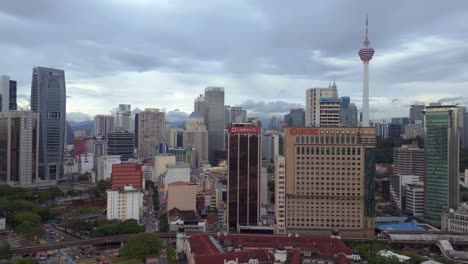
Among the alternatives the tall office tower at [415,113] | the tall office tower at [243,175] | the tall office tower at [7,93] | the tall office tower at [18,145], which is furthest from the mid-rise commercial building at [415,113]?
the tall office tower at [7,93]

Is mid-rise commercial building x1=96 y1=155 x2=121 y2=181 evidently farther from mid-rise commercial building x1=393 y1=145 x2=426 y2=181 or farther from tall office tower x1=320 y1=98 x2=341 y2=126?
mid-rise commercial building x1=393 y1=145 x2=426 y2=181

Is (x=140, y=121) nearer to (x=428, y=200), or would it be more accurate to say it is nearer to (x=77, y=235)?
(x=77, y=235)

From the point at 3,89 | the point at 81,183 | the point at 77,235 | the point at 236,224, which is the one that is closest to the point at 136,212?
the point at 77,235

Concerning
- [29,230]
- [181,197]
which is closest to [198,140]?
[181,197]

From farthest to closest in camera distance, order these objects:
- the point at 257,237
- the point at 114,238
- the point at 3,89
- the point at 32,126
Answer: the point at 3,89 → the point at 32,126 → the point at 114,238 → the point at 257,237

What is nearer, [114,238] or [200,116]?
[114,238]

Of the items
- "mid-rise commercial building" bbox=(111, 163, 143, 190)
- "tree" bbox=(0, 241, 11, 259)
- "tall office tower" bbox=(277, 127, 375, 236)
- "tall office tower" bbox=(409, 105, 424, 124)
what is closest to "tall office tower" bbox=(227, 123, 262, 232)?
"tall office tower" bbox=(277, 127, 375, 236)

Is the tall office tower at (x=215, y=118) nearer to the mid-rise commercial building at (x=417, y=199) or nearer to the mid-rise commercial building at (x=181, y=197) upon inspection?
the mid-rise commercial building at (x=181, y=197)
